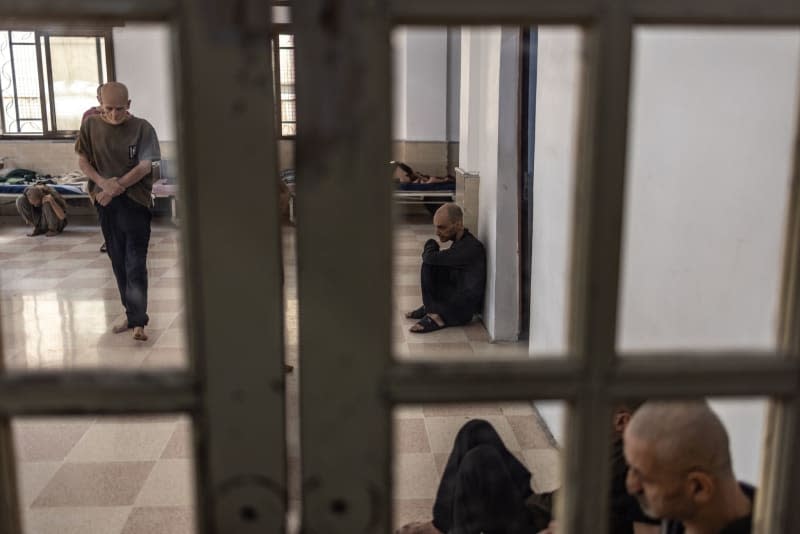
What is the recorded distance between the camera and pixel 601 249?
0.70 m

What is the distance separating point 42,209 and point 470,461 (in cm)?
714

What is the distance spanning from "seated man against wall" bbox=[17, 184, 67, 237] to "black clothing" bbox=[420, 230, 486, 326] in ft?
16.3

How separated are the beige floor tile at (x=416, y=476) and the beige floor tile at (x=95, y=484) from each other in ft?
3.14

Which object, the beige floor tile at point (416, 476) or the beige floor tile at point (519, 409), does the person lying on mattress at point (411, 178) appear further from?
the beige floor tile at point (416, 476)

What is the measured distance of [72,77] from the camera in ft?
29.5

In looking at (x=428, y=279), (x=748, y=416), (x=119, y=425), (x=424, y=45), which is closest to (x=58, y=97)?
(x=424, y=45)

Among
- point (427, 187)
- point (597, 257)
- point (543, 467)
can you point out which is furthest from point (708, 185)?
point (427, 187)

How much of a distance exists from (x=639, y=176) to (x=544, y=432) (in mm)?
1410

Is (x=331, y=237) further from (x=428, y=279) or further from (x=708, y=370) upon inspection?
(x=428, y=279)

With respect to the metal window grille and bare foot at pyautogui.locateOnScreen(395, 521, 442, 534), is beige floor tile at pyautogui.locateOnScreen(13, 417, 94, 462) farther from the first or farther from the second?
the metal window grille

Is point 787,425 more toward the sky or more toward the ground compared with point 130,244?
more toward the sky

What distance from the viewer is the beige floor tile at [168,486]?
103 inches

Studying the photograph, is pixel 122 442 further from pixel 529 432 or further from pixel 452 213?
pixel 452 213

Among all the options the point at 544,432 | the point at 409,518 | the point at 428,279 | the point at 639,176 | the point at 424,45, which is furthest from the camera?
the point at 424,45
